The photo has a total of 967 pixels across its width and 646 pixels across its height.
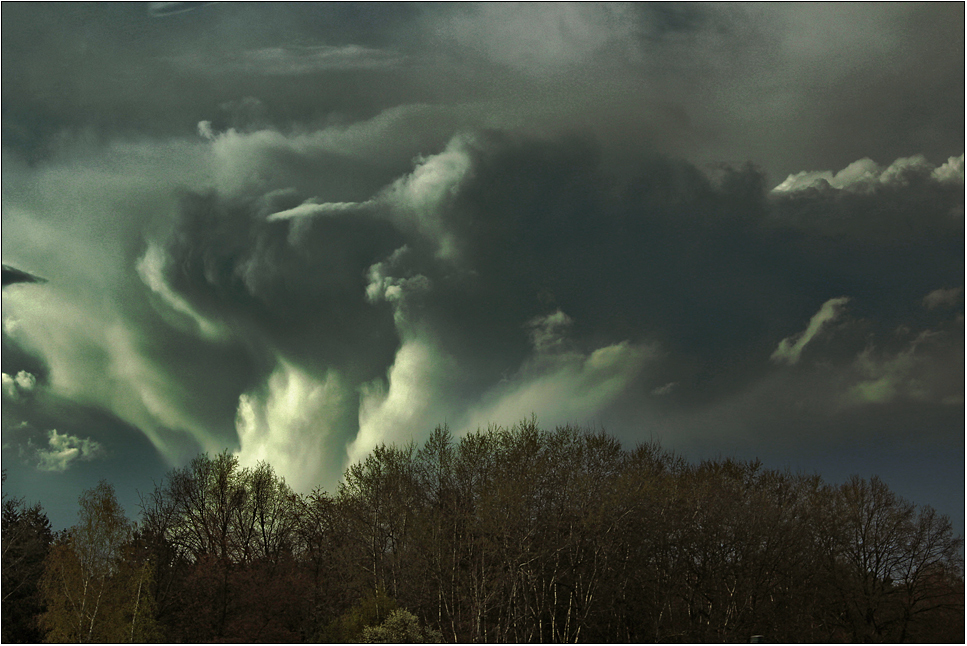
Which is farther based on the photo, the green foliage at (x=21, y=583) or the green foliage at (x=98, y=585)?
the green foliage at (x=21, y=583)

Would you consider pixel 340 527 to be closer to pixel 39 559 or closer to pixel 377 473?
pixel 377 473

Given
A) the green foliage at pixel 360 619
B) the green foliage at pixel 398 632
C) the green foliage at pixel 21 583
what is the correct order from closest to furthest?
the green foliage at pixel 398 632
the green foliage at pixel 360 619
the green foliage at pixel 21 583

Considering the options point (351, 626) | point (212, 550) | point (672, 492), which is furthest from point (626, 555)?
point (212, 550)

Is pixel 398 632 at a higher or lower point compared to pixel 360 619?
lower

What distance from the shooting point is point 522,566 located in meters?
33.9

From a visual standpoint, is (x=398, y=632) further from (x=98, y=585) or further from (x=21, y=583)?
(x=21, y=583)

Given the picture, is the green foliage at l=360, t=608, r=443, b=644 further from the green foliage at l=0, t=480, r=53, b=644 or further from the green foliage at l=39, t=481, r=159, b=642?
the green foliage at l=0, t=480, r=53, b=644

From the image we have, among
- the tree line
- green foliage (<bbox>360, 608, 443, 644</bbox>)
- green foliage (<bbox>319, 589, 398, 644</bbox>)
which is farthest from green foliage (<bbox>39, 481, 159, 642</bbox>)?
green foliage (<bbox>360, 608, 443, 644</bbox>)

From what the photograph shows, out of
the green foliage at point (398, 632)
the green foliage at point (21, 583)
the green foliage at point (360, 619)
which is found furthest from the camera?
the green foliage at point (21, 583)

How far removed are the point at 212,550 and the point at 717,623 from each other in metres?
34.8

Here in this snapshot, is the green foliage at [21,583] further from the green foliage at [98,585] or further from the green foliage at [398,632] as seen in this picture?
the green foliage at [398,632]

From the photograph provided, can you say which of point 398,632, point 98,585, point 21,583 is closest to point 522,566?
point 398,632

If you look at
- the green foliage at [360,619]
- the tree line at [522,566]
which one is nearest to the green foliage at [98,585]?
the tree line at [522,566]

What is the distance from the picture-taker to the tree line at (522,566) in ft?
114
